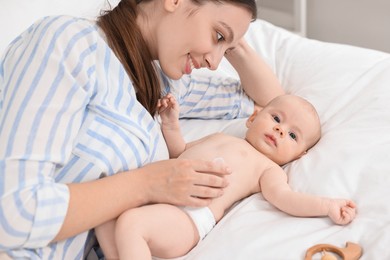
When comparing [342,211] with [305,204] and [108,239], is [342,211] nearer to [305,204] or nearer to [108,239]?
[305,204]

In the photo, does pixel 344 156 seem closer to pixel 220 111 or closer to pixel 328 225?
pixel 328 225

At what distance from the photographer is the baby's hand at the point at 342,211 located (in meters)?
1.11

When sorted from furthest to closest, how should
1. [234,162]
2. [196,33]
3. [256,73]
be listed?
[256,73] < [234,162] < [196,33]

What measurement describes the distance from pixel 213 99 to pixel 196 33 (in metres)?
0.43

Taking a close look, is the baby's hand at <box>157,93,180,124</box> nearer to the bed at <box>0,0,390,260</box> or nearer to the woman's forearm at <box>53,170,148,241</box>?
the bed at <box>0,0,390,260</box>

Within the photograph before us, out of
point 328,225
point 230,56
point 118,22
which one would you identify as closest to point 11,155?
point 118,22

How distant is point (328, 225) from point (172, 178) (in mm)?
325

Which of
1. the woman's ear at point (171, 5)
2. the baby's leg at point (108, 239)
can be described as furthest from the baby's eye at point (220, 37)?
the baby's leg at point (108, 239)

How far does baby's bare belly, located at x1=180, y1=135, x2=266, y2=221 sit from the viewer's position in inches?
49.4

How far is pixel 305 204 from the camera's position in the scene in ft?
3.78

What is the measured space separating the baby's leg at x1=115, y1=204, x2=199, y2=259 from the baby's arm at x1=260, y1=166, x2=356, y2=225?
193mm

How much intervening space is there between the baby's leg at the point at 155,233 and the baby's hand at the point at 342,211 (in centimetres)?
27

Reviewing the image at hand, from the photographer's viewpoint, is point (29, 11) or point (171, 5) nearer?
point (171, 5)

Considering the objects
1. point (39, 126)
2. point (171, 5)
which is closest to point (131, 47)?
point (171, 5)
